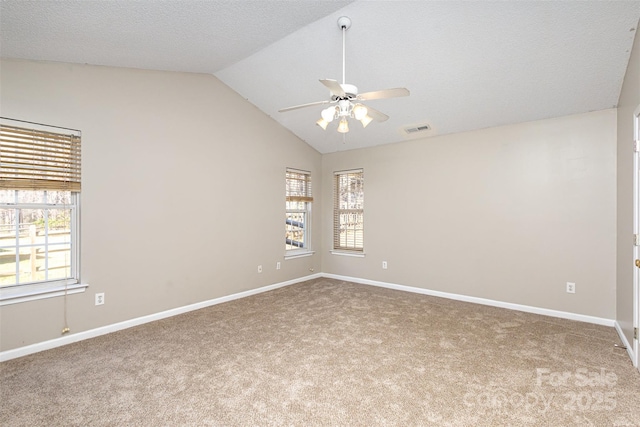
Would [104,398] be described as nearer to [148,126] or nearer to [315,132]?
[148,126]

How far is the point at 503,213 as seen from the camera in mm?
4000

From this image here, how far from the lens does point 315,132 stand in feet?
16.7

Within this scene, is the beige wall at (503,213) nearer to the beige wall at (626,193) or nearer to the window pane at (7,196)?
the beige wall at (626,193)

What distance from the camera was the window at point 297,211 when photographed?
5.30m

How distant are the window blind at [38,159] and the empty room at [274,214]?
0.06 feet

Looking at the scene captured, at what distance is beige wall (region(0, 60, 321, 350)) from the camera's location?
2.82 m

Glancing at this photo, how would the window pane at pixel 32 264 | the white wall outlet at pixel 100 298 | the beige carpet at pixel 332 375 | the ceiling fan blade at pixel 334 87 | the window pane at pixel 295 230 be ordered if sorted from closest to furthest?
the beige carpet at pixel 332 375
the ceiling fan blade at pixel 334 87
the window pane at pixel 32 264
the white wall outlet at pixel 100 298
the window pane at pixel 295 230

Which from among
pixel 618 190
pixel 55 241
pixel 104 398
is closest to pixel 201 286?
pixel 55 241

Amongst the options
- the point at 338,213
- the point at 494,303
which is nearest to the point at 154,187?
the point at 338,213

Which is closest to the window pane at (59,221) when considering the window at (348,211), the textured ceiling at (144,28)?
the textured ceiling at (144,28)

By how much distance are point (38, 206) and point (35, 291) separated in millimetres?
764

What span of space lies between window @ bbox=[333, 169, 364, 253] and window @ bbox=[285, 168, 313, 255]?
51 centimetres

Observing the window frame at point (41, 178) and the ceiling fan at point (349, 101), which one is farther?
the window frame at point (41, 178)

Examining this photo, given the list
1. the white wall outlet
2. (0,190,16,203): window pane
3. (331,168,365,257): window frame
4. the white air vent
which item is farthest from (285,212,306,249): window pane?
(0,190,16,203): window pane
